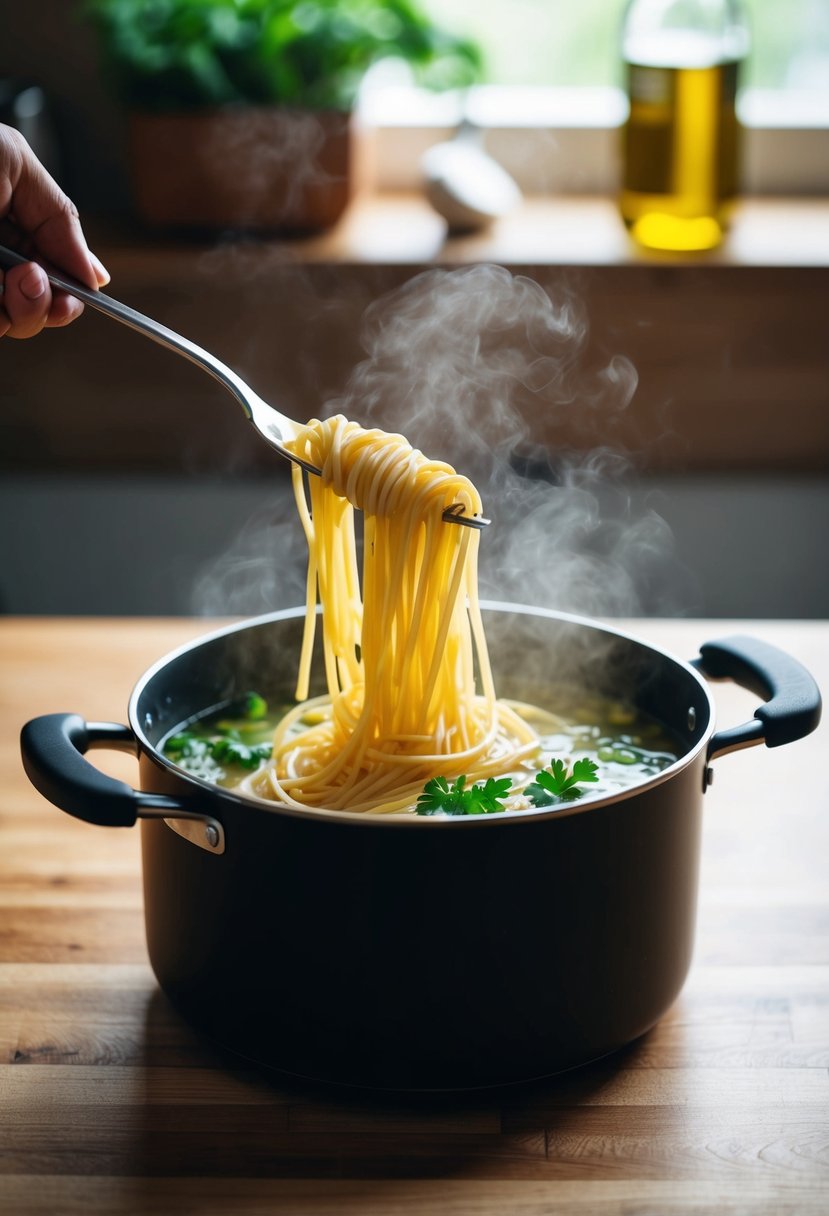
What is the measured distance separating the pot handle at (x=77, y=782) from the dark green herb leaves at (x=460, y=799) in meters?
0.24

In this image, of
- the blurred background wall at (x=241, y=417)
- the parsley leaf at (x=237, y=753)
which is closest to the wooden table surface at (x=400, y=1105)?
the parsley leaf at (x=237, y=753)

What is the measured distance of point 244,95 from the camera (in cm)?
263

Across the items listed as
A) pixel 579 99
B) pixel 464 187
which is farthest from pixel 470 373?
pixel 579 99

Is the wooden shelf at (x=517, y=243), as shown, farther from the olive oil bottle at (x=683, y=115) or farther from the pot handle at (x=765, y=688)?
the pot handle at (x=765, y=688)

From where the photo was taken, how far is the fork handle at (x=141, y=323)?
1284mm

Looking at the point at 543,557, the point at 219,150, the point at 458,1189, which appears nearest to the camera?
the point at 458,1189

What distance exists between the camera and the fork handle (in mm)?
1284

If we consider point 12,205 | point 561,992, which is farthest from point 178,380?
point 561,992

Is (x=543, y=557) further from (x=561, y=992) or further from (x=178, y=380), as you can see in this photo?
(x=178, y=380)

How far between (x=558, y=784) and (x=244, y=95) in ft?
6.10

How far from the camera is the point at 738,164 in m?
2.72

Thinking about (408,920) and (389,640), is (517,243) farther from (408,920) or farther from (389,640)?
(408,920)

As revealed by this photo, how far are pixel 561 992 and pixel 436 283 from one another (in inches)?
72.7

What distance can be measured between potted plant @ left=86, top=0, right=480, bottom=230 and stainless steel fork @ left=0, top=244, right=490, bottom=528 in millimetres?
1294
